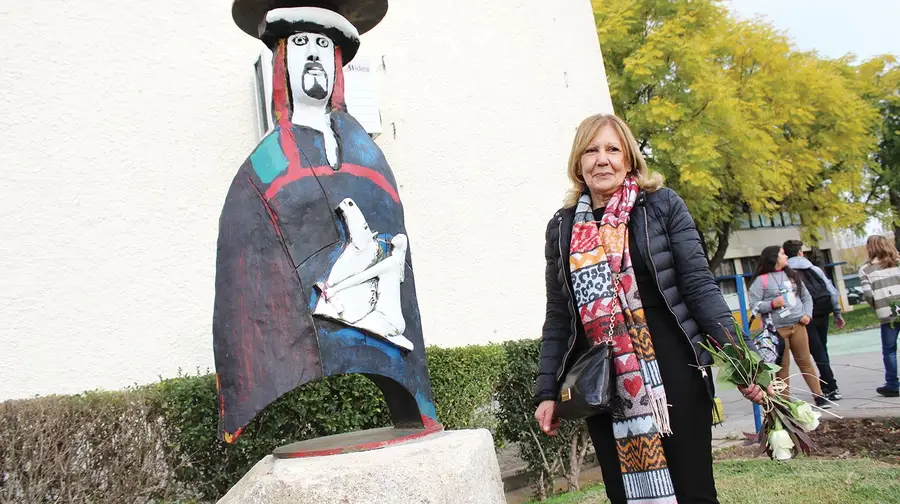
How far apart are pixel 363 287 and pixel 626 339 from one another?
100 cm

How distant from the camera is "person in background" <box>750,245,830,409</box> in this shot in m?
6.64

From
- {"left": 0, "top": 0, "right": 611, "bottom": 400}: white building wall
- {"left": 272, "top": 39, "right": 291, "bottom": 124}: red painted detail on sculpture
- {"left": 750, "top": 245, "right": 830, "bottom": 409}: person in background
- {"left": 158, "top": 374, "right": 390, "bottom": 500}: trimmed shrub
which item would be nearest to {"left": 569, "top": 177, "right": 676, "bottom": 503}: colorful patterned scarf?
{"left": 272, "top": 39, "right": 291, "bottom": 124}: red painted detail on sculpture

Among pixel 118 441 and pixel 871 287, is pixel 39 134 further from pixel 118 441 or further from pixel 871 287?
pixel 871 287

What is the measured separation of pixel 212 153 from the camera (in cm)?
582

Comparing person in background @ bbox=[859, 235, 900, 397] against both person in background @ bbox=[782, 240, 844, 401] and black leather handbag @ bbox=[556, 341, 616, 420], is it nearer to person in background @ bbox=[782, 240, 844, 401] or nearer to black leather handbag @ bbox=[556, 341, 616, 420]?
person in background @ bbox=[782, 240, 844, 401]

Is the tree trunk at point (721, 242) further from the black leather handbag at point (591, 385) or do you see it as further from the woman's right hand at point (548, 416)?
the black leather handbag at point (591, 385)

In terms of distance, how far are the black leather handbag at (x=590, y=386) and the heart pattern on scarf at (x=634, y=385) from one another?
58 millimetres

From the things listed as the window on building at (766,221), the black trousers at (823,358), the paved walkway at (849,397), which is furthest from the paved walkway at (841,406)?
the window on building at (766,221)

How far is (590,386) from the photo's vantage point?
2338mm

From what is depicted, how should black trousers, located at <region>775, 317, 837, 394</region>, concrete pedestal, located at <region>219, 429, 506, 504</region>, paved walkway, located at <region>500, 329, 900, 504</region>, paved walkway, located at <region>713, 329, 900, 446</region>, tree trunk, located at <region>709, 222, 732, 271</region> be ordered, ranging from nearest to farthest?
concrete pedestal, located at <region>219, 429, 506, 504</region>, paved walkway, located at <region>500, 329, 900, 504</region>, paved walkway, located at <region>713, 329, 900, 446</region>, black trousers, located at <region>775, 317, 837, 394</region>, tree trunk, located at <region>709, 222, 732, 271</region>

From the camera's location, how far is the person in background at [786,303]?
21.8 feet

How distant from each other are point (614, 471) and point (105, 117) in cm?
467

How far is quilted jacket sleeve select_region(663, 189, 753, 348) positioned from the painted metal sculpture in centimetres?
108

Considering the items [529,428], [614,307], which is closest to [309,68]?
[614,307]
